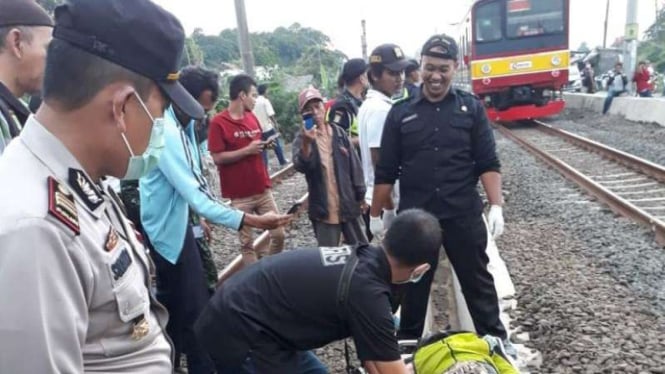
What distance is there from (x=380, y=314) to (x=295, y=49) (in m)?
53.6

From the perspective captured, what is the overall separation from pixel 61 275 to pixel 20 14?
5.15ft

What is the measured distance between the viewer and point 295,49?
5369 cm

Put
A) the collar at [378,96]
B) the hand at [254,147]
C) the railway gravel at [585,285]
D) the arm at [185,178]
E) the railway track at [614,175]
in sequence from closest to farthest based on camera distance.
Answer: the arm at [185,178] < the railway gravel at [585,285] < the collar at [378,96] < the hand at [254,147] < the railway track at [614,175]

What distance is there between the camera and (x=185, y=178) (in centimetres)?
281

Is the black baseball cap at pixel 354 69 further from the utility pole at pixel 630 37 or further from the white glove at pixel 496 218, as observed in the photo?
the utility pole at pixel 630 37

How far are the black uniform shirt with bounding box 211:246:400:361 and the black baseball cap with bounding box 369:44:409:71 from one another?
2.26m

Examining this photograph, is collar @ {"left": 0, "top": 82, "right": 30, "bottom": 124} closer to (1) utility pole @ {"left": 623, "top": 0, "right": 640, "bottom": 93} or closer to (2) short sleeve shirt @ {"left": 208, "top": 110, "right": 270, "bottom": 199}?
(2) short sleeve shirt @ {"left": 208, "top": 110, "right": 270, "bottom": 199}

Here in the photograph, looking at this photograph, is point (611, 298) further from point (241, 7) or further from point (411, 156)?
point (241, 7)

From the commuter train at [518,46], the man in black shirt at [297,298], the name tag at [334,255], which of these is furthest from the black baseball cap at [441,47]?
the commuter train at [518,46]

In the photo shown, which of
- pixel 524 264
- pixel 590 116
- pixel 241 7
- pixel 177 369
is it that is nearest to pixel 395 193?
pixel 524 264

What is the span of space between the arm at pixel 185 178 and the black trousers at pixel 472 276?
4.32ft

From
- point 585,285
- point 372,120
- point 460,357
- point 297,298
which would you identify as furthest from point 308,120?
point 585,285

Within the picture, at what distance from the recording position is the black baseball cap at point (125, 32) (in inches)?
43.5

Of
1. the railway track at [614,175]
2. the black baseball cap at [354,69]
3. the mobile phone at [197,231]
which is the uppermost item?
the black baseball cap at [354,69]
